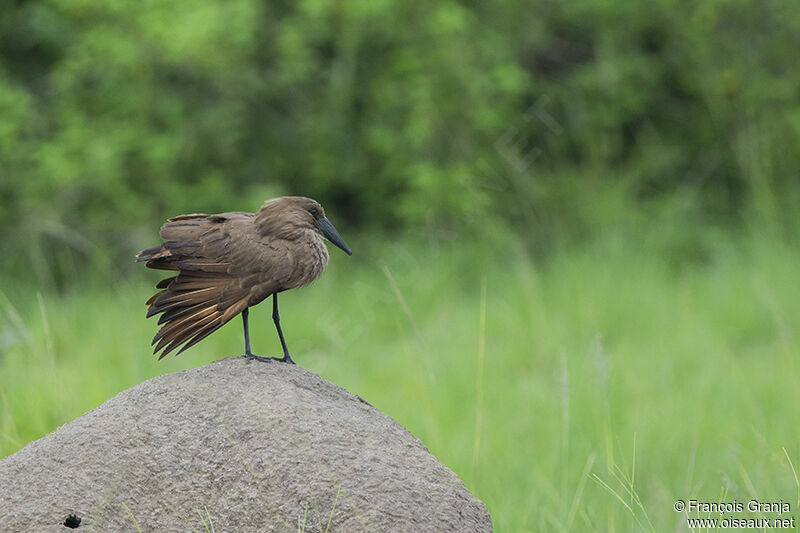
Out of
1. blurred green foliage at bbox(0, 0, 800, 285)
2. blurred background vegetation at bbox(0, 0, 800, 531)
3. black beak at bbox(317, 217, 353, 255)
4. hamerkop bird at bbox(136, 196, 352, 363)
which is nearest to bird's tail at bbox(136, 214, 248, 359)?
hamerkop bird at bbox(136, 196, 352, 363)

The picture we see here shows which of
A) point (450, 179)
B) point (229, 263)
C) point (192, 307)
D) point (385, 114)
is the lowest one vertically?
point (192, 307)

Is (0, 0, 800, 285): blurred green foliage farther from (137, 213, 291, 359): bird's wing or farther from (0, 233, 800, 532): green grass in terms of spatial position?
(137, 213, 291, 359): bird's wing

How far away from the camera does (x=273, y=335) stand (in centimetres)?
637

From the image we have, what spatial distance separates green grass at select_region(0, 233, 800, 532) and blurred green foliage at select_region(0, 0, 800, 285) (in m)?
0.66

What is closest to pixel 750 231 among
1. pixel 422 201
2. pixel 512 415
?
pixel 422 201

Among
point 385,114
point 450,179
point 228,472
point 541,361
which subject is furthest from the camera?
point 385,114

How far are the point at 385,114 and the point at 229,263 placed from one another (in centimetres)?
564

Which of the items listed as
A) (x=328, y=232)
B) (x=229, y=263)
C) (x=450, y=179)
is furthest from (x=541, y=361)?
(x=229, y=263)

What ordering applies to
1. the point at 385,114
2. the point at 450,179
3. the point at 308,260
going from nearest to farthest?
1. the point at 308,260
2. the point at 450,179
3. the point at 385,114

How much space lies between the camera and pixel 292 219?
2449 mm

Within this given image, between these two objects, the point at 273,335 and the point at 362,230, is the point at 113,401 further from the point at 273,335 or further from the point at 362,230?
the point at 362,230

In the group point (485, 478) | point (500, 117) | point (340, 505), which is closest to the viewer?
point (340, 505)

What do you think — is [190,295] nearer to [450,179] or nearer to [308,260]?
[308,260]

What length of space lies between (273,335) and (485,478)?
2613 millimetres
